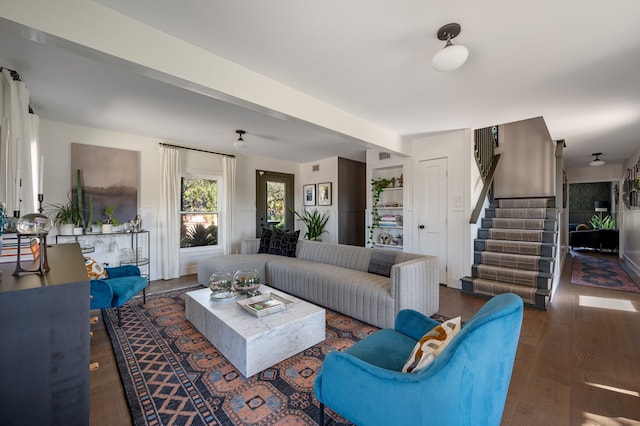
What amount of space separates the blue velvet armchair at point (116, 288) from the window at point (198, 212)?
1.76 meters

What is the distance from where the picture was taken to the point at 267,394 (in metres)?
1.74

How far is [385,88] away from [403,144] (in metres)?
1.90

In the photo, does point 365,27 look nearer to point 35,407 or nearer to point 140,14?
point 140,14

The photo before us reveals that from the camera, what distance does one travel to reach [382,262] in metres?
3.29

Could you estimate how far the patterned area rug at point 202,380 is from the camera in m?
1.56

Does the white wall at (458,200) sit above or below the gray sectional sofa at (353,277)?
above

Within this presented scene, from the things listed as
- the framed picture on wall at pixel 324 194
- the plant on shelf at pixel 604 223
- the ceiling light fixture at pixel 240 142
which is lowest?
the plant on shelf at pixel 604 223

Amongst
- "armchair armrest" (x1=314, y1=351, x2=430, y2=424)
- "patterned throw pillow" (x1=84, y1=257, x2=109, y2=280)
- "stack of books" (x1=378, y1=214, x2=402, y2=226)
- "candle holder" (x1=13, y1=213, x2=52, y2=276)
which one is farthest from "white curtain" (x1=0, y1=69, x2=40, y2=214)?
"stack of books" (x1=378, y1=214, x2=402, y2=226)

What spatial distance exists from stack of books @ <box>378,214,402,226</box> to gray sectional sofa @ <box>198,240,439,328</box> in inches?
57.4

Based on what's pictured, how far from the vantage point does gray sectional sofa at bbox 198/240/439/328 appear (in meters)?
2.65

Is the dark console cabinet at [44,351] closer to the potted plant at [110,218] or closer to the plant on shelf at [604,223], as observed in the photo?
the potted plant at [110,218]

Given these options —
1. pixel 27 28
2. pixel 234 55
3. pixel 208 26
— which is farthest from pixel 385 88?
pixel 27 28

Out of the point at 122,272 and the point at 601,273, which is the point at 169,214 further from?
the point at 601,273

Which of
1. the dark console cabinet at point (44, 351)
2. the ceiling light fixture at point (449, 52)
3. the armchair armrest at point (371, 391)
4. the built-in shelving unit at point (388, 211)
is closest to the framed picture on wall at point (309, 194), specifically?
the built-in shelving unit at point (388, 211)
